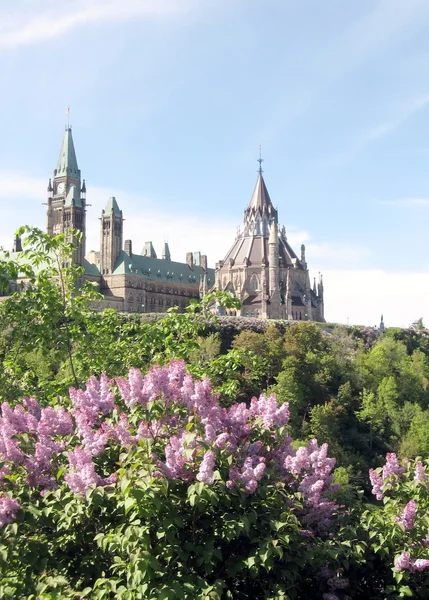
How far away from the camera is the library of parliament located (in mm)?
111812

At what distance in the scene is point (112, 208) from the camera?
126875 mm

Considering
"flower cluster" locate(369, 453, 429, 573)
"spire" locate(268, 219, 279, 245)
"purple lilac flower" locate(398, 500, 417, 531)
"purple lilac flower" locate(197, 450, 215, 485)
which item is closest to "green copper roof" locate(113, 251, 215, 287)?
"spire" locate(268, 219, 279, 245)

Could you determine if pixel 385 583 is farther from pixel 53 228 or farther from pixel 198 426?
pixel 53 228

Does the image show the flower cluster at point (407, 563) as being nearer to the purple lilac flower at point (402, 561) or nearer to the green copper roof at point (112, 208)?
the purple lilac flower at point (402, 561)

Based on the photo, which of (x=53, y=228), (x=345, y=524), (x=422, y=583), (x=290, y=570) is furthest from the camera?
(x=53, y=228)

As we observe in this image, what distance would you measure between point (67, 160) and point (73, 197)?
1112cm

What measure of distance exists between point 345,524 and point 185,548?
109 inches

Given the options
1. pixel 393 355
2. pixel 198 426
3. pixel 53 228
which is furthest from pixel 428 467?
pixel 53 228

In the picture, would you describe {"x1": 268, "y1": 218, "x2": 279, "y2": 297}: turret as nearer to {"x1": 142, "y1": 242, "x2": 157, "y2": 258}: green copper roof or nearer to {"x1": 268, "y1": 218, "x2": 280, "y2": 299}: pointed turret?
{"x1": 268, "y1": 218, "x2": 280, "y2": 299}: pointed turret

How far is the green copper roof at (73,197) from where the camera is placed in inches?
5310

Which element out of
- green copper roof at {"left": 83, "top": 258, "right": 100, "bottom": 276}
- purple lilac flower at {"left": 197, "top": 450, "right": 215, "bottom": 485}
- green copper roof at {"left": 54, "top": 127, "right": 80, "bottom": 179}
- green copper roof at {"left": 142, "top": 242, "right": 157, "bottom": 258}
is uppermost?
green copper roof at {"left": 54, "top": 127, "right": 80, "bottom": 179}

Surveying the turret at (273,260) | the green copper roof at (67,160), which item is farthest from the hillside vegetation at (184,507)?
the green copper roof at (67,160)

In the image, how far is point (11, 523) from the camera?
7750mm

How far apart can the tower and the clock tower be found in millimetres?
10098
